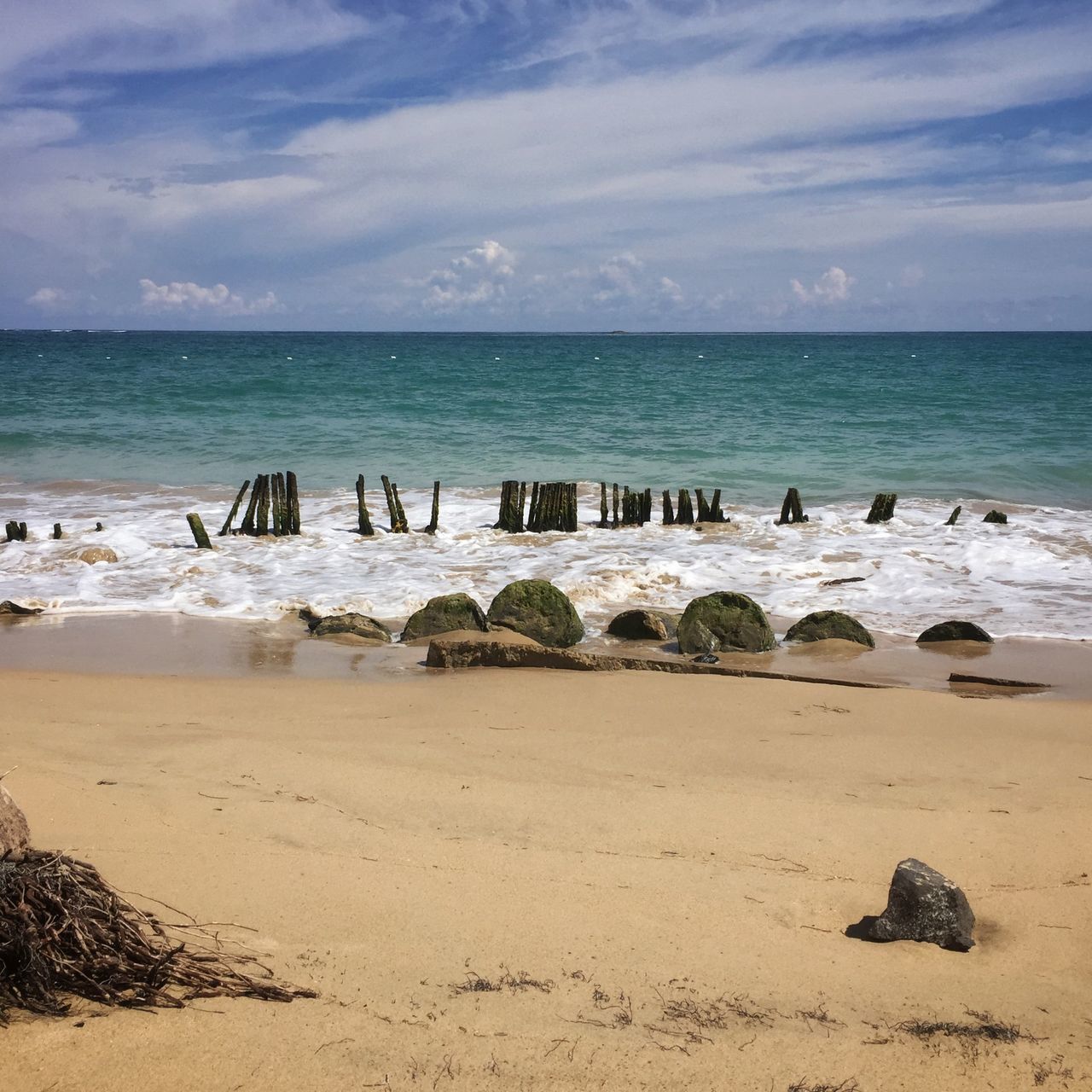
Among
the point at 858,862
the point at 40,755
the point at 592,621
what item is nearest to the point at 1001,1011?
the point at 858,862

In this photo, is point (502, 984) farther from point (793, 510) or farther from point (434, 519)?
point (793, 510)

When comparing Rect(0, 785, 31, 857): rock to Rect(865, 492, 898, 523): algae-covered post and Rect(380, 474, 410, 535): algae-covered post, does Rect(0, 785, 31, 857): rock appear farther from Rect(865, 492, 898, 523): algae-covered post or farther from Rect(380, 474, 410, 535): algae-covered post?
Rect(865, 492, 898, 523): algae-covered post

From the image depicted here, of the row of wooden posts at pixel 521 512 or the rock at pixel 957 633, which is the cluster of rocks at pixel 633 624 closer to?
the rock at pixel 957 633

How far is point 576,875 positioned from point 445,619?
5011 millimetres

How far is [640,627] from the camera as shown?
922 centimetres

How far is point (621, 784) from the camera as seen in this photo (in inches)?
210

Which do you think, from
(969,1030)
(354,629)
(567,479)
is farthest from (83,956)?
(567,479)

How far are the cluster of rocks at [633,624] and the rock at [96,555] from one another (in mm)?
4365

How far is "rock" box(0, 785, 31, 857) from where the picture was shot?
322 centimetres

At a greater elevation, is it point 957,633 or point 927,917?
point 957,633

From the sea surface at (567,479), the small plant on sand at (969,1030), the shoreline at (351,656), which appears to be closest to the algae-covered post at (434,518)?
the sea surface at (567,479)

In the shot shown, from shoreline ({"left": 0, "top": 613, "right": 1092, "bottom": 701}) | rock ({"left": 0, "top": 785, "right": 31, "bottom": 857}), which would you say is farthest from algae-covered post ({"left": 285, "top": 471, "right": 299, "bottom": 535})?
rock ({"left": 0, "top": 785, "right": 31, "bottom": 857})

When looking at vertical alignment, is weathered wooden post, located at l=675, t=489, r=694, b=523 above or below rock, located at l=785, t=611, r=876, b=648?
above

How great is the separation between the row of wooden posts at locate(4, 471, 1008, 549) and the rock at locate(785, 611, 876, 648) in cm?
554
